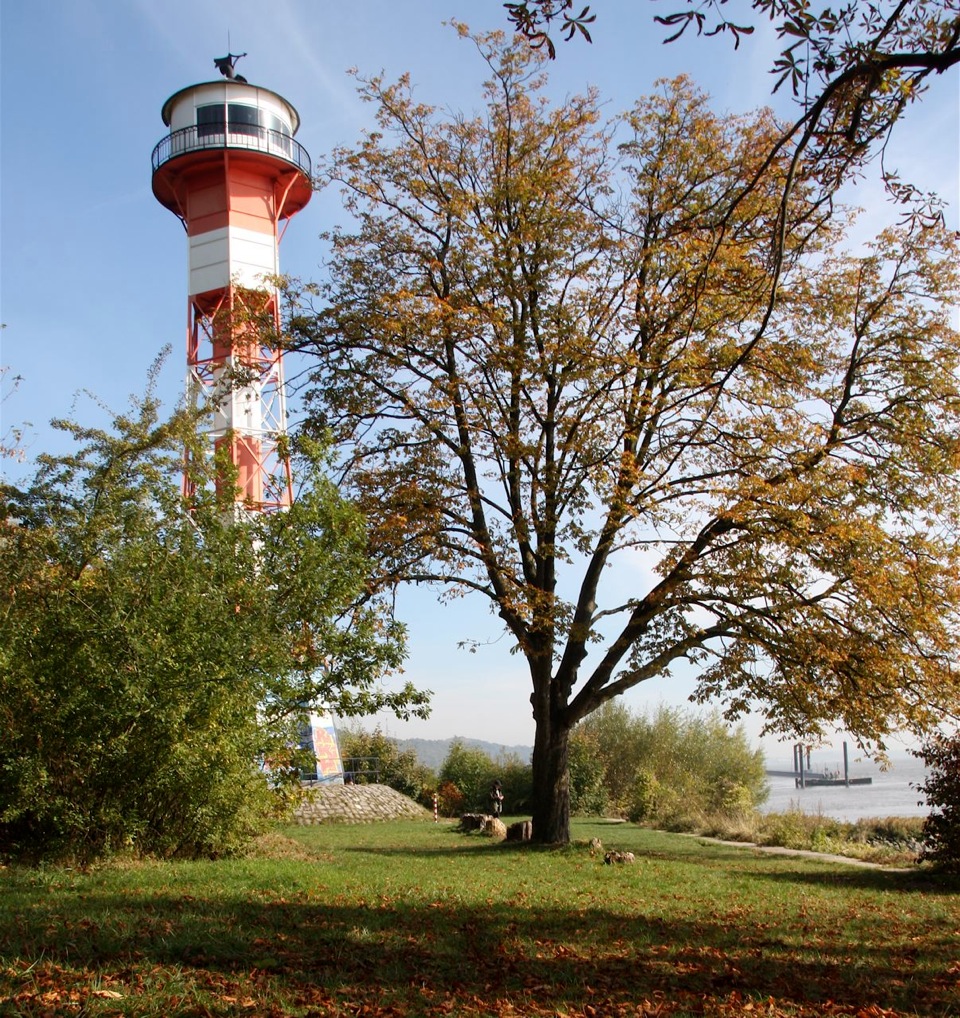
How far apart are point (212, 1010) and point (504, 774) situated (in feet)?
86.2

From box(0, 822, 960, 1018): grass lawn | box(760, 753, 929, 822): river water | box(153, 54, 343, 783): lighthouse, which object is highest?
box(153, 54, 343, 783): lighthouse

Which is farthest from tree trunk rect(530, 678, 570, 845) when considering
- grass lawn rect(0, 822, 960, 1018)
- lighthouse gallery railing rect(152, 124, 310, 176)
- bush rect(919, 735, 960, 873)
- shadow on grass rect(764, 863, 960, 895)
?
lighthouse gallery railing rect(152, 124, 310, 176)

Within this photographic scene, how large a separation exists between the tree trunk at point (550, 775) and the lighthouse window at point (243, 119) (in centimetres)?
2144

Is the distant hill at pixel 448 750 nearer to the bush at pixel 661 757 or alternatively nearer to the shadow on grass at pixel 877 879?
the bush at pixel 661 757

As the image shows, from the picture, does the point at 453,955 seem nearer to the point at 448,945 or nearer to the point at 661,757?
the point at 448,945

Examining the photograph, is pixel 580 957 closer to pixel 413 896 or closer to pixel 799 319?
pixel 413 896

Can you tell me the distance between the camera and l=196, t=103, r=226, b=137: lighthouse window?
94.1 ft

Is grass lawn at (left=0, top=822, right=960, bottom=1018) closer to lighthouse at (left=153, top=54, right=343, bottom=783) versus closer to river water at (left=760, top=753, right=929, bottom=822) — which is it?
river water at (left=760, top=753, right=929, bottom=822)

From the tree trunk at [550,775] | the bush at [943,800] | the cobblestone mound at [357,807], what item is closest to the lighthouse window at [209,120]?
the cobblestone mound at [357,807]

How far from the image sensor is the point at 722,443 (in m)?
14.8

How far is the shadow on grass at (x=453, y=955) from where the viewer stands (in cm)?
519

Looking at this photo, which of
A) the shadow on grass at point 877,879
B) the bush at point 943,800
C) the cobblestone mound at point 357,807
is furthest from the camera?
the cobblestone mound at point 357,807

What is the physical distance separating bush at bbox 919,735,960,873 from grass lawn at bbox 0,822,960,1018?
2067 millimetres

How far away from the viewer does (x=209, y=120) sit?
95.0 feet
